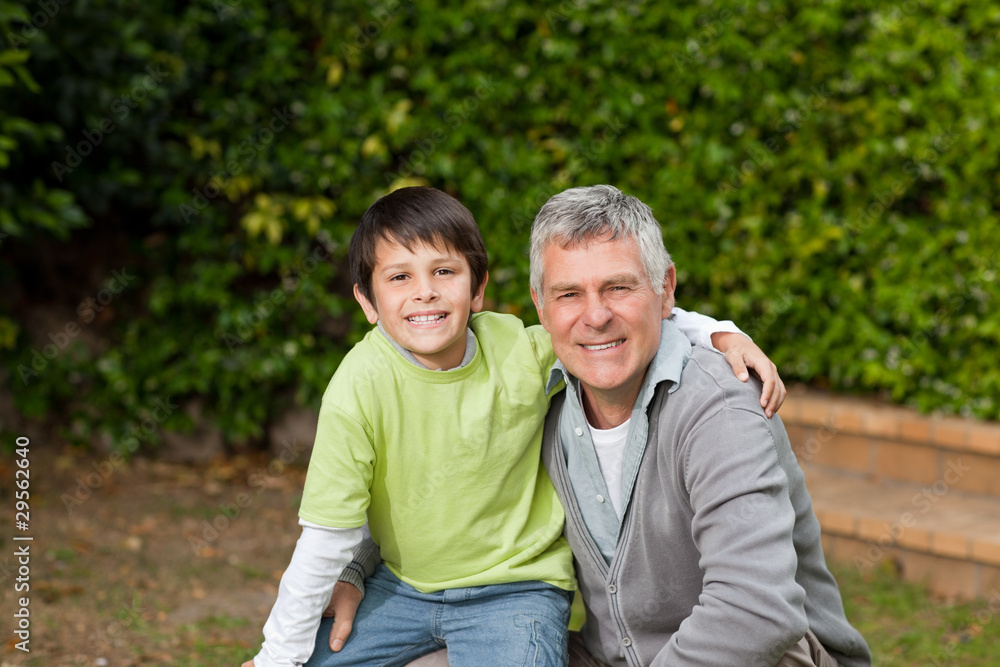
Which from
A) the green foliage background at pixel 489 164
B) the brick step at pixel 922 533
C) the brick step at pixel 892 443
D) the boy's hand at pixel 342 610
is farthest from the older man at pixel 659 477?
the green foliage background at pixel 489 164

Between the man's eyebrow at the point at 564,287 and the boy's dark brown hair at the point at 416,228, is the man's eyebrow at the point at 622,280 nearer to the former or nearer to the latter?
the man's eyebrow at the point at 564,287

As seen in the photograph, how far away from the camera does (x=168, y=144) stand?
459cm

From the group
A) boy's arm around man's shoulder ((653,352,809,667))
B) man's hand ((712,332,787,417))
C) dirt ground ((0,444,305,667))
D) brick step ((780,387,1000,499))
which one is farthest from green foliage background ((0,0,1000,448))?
boy's arm around man's shoulder ((653,352,809,667))

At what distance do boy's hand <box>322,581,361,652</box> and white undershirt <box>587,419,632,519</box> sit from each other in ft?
2.20

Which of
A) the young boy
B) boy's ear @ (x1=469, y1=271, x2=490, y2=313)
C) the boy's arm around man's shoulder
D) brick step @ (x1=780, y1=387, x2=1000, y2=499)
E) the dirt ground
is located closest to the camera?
the boy's arm around man's shoulder

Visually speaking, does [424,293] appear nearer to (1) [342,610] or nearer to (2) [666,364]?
(2) [666,364]

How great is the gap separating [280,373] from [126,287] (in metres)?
0.96

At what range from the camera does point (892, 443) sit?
13.3 ft

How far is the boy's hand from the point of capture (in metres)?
2.18

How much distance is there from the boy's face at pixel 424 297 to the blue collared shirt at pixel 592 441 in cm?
27

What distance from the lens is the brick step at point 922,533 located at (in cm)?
349

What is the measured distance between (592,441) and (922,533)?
82.7 inches

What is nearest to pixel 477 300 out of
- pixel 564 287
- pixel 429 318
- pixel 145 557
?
pixel 429 318

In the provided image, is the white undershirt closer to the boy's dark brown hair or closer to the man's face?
the man's face
